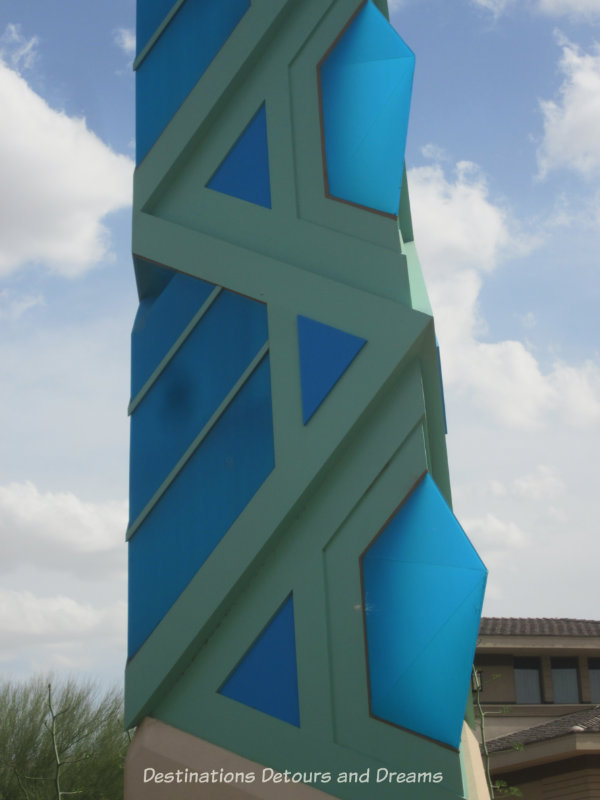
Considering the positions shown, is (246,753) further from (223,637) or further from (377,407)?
(377,407)

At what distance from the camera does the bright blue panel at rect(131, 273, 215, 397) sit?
7.41 m

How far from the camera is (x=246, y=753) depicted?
6227mm

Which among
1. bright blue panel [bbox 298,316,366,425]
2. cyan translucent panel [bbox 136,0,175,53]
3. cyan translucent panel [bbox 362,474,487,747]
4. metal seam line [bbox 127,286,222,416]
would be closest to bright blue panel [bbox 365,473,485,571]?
cyan translucent panel [bbox 362,474,487,747]

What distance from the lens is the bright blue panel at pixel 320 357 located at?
6.77m

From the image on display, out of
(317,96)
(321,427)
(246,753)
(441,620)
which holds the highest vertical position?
(317,96)

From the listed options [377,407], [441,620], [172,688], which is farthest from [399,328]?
[172,688]

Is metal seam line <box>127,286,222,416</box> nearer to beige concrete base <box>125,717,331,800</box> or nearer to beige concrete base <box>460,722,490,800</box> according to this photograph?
beige concrete base <box>125,717,331,800</box>

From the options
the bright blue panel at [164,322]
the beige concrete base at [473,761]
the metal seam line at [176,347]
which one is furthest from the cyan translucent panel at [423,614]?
the bright blue panel at [164,322]

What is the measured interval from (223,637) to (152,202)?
154 inches

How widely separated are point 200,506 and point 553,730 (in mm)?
15794

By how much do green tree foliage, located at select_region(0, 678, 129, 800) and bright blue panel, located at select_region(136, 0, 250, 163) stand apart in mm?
13207

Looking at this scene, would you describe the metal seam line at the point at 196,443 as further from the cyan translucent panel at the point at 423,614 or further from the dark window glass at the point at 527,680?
the dark window glass at the point at 527,680

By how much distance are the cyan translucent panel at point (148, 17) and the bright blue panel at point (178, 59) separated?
0.19 m

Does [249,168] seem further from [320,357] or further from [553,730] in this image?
[553,730]
